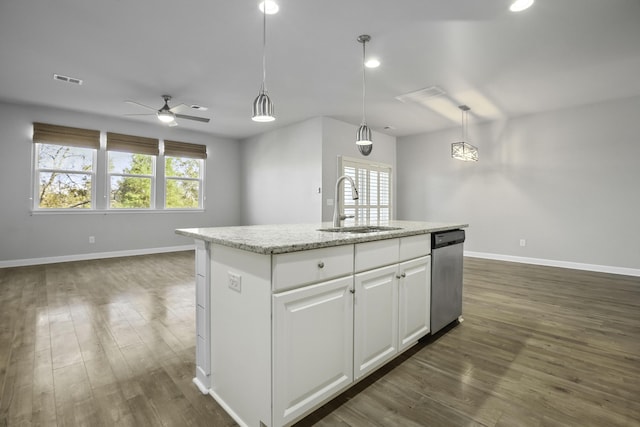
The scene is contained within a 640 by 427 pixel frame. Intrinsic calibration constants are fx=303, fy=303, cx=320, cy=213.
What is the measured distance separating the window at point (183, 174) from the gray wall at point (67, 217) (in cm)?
19

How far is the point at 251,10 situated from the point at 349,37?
0.94 metres

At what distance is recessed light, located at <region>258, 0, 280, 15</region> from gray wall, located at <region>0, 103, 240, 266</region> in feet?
15.7

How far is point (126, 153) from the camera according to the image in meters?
6.07

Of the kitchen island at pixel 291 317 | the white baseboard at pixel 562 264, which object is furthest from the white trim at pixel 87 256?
the white baseboard at pixel 562 264

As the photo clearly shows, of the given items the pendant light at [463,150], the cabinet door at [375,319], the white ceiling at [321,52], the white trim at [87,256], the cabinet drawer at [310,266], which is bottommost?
the white trim at [87,256]

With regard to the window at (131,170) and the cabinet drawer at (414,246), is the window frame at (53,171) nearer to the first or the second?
the window at (131,170)

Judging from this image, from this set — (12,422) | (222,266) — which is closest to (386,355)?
(222,266)

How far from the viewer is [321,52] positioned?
10.5 ft

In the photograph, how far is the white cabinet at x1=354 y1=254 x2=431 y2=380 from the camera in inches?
67.4

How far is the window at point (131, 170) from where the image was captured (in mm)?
5898

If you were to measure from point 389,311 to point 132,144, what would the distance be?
6160 mm

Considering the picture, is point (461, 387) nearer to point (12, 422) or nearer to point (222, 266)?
point (222, 266)

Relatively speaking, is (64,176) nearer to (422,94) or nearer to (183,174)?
(183,174)

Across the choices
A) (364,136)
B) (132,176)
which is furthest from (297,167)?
(132,176)
